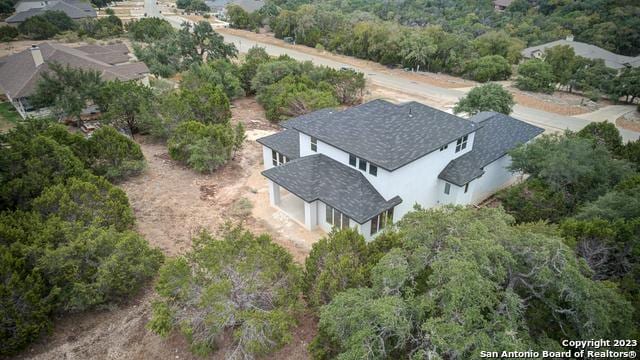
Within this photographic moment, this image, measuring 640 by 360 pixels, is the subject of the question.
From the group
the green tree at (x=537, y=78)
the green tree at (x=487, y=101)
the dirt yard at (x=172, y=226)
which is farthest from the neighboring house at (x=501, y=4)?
the dirt yard at (x=172, y=226)

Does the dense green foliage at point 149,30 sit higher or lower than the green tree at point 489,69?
higher

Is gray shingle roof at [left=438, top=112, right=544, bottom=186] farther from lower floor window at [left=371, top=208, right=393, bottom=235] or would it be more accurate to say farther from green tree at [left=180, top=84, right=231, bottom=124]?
green tree at [left=180, top=84, right=231, bottom=124]

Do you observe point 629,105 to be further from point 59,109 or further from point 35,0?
point 35,0

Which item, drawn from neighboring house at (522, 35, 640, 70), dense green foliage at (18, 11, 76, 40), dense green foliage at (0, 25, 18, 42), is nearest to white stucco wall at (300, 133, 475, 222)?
neighboring house at (522, 35, 640, 70)

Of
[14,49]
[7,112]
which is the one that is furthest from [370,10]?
[7,112]

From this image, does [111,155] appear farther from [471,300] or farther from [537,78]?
[537,78]

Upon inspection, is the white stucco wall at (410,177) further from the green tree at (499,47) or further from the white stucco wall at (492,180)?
the green tree at (499,47)
